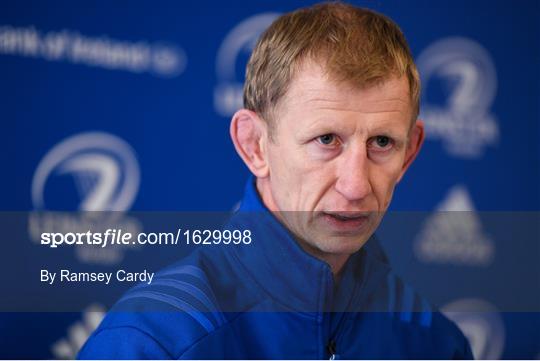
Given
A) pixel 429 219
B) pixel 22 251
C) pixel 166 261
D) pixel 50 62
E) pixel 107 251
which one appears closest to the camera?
pixel 166 261

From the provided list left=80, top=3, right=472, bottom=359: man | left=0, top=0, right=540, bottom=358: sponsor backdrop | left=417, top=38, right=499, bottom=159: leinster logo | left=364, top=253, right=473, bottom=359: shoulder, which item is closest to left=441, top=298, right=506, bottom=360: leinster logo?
left=0, top=0, right=540, bottom=358: sponsor backdrop

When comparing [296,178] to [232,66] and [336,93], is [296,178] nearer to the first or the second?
[336,93]

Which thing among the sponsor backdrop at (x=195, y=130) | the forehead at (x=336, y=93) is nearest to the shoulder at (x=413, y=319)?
the forehead at (x=336, y=93)

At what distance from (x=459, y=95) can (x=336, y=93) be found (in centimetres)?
174

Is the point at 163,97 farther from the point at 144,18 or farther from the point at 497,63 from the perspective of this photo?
the point at 497,63

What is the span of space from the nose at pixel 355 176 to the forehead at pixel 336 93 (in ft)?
0.27

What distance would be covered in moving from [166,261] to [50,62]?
3.80ft

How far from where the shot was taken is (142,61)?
263 centimetres

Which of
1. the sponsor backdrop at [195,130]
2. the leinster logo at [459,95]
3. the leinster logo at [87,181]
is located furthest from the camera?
the leinster logo at [459,95]

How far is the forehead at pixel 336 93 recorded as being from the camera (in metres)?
1.36

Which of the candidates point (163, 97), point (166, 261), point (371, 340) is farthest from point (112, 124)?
point (371, 340)

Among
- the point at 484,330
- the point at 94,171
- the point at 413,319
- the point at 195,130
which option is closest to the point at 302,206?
the point at 413,319

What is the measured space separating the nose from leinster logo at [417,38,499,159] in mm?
1596

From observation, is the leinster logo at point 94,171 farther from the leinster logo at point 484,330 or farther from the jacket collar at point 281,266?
the leinster logo at point 484,330
